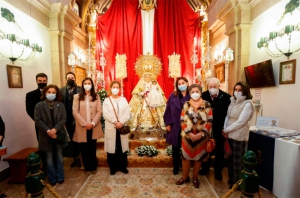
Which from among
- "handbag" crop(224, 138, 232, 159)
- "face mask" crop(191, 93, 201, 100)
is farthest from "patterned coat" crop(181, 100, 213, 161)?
"handbag" crop(224, 138, 232, 159)

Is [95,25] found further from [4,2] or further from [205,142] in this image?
[205,142]

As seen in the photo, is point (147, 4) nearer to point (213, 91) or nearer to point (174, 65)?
point (174, 65)

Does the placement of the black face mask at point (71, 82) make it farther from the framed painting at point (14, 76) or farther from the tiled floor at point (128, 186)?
the tiled floor at point (128, 186)

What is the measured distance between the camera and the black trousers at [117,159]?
3565mm

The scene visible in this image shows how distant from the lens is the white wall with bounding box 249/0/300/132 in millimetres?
3264

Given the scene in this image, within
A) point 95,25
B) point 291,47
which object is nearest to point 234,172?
point 291,47

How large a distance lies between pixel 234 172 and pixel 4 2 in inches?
210

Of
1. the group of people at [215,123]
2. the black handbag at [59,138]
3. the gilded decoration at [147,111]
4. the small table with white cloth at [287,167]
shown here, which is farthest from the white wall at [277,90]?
the black handbag at [59,138]

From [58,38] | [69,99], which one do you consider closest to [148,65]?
[58,38]

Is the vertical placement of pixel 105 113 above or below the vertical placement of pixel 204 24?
below

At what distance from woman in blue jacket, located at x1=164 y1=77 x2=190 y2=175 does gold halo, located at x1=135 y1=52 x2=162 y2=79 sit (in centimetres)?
339

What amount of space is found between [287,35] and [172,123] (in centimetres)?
261

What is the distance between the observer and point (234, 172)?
3.03 meters

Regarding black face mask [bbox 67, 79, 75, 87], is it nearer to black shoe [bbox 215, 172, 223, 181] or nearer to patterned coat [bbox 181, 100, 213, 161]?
patterned coat [bbox 181, 100, 213, 161]
